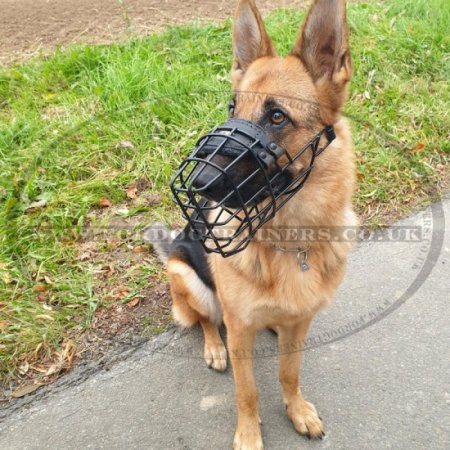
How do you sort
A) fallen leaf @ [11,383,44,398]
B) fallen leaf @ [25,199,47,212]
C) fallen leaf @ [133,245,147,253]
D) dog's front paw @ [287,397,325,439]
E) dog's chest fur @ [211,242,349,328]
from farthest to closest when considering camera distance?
fallen leaf @ [25,199,47,212] → fallen leaf @ [133,245,147,253] → fallen leaf @ [11,383,44,398] → dog's front paw @ [287,397,325,439] → dog's chest fur @ [211,242,349,328]

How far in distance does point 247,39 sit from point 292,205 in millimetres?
877

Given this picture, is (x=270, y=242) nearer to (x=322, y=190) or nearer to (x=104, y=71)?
(x=322, y=190)

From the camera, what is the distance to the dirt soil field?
5699 millimetres

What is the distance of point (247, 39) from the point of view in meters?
2.21

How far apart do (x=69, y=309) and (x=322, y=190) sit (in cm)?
195

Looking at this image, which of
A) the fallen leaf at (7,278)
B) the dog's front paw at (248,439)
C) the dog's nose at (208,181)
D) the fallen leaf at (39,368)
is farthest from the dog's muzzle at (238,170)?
the fallen leaf at (7,278)

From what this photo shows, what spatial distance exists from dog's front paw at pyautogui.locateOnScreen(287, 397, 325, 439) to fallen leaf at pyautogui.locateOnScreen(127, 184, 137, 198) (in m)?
2.26

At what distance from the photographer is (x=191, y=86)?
184 inches

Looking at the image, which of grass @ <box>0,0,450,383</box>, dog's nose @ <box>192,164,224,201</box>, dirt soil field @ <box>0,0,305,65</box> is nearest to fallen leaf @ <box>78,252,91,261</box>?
grass @ <box>0,0,450,383</box>

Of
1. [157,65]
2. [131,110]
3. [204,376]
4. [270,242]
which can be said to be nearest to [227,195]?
[270,242]

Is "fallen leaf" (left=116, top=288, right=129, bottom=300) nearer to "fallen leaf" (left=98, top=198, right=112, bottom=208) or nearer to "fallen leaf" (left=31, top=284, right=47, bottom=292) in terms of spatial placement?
"fallen leaf" (left=31, top=284, right=47, bottom=292)

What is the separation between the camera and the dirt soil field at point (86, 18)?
18.7 ft

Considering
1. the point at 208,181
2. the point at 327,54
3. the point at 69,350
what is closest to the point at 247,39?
the point at 327,54

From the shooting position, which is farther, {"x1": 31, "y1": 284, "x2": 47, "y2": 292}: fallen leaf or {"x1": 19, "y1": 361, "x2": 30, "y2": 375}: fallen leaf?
{"x1": 31, "y1": 284, "x2": 47, "y2": 292}: fallen leaf
